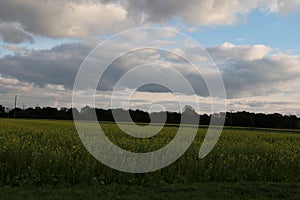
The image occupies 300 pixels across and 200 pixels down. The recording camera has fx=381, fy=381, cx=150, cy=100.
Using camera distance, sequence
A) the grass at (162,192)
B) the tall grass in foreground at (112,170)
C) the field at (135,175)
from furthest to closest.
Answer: the tall grass in foreground at (112,170) → the field at (135,175) → the grass at (162,192)

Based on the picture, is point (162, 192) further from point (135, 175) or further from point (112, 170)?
point (112, 170)

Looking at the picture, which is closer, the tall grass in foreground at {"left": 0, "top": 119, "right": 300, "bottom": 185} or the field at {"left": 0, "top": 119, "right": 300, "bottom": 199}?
the field at {"left": 0, "top": 119, "right": 300, "bottom": 199}

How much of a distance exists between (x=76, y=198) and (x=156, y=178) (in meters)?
2.98

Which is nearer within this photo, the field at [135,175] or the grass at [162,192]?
the grass at [162,192]

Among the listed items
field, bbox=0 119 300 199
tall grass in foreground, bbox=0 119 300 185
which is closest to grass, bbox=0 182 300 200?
field, bbox=0 119 300 199

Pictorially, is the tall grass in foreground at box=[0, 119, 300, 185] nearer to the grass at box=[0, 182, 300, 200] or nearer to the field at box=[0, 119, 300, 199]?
the field at box=[0, 119, 300, 199]

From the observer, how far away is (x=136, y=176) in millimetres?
10656

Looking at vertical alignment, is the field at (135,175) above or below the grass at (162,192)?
above

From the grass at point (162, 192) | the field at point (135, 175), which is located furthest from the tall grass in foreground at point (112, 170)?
the grass at point (162, 192)

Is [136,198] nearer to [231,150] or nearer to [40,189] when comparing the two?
[40,189]

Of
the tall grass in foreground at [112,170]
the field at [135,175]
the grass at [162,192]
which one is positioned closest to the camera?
the grass at [162,192]

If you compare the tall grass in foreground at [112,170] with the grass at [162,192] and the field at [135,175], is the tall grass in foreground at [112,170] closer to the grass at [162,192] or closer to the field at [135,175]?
the field at [135,175]

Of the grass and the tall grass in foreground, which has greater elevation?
the tall grass in foreground

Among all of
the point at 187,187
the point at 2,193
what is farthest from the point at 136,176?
the point at 2,193
